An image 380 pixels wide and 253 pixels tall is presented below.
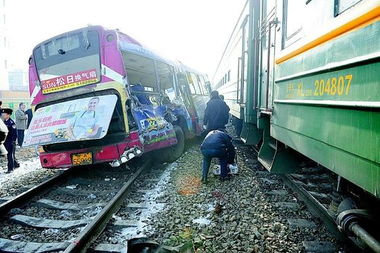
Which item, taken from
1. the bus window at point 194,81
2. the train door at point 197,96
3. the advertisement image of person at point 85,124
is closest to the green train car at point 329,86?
the advertisement image of person at point 85,124

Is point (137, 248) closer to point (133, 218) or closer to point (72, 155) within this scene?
point (133, 218)

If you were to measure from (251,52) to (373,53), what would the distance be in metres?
4.39

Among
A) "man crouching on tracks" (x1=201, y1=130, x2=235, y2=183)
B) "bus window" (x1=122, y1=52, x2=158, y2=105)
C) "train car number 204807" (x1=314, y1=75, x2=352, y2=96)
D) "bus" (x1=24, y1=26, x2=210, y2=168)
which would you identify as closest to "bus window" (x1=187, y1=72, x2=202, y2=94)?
"bus window" (x1=122, y1=52, x2=158, y2=105)

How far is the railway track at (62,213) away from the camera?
3.03 metres

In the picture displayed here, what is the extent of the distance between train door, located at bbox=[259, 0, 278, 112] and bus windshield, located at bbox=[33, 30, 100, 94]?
2859 millimetres

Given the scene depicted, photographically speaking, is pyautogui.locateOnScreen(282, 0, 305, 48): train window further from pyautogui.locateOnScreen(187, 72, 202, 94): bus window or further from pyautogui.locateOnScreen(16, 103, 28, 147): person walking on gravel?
pyautogui.locateOnScreen(16, 103, 28, 147): person walking on gravel

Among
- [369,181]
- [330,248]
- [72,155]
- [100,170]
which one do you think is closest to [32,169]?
[100,170]

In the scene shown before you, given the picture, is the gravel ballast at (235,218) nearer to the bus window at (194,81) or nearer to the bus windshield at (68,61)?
the bus windshield at (68,61)

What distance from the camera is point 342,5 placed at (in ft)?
6.50

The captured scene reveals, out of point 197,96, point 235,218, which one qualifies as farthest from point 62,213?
point 197,96

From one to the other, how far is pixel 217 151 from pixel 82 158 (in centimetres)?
236

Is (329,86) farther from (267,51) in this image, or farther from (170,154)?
(170,154)

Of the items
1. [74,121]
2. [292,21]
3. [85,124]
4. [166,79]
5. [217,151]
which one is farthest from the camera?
[166,79]

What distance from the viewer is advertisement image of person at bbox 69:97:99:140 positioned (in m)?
4.62
